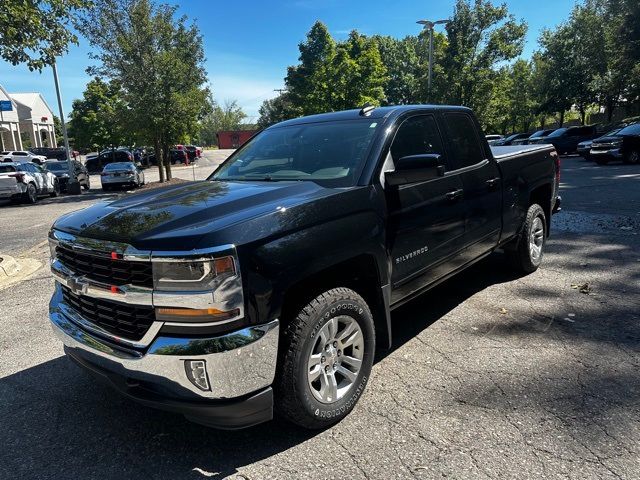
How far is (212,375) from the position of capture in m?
2.35

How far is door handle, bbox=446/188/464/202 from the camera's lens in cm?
398

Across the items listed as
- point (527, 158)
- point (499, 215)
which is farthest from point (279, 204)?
point (527, 158)

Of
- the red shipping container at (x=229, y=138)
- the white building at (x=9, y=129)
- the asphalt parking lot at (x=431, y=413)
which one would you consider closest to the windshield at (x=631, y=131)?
the asphalt parking lot at (x=431, y=413)

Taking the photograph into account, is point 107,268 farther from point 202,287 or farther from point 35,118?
point 35,118

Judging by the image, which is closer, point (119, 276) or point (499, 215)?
point (119, 276)

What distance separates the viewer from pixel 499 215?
4.84 metres

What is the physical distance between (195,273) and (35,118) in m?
80.7

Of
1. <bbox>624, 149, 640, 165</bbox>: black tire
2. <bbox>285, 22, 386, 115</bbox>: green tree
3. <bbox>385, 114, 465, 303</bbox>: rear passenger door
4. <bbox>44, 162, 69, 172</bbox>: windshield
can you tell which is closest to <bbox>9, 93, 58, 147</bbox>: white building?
<bbox>44, 162, 69, 172</bbox>: windshield

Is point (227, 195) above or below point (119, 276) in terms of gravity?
above

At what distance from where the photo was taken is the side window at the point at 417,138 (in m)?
3.70

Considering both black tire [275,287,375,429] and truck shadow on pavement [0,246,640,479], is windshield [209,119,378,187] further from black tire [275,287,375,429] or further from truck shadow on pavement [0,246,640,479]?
truck shadow on pavement [0,246,640,479]

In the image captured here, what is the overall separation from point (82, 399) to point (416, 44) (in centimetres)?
6503

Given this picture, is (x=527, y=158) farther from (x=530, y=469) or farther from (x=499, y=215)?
(x=530, y=469)

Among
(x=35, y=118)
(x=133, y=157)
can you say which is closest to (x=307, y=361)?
(x=133, y=157)
